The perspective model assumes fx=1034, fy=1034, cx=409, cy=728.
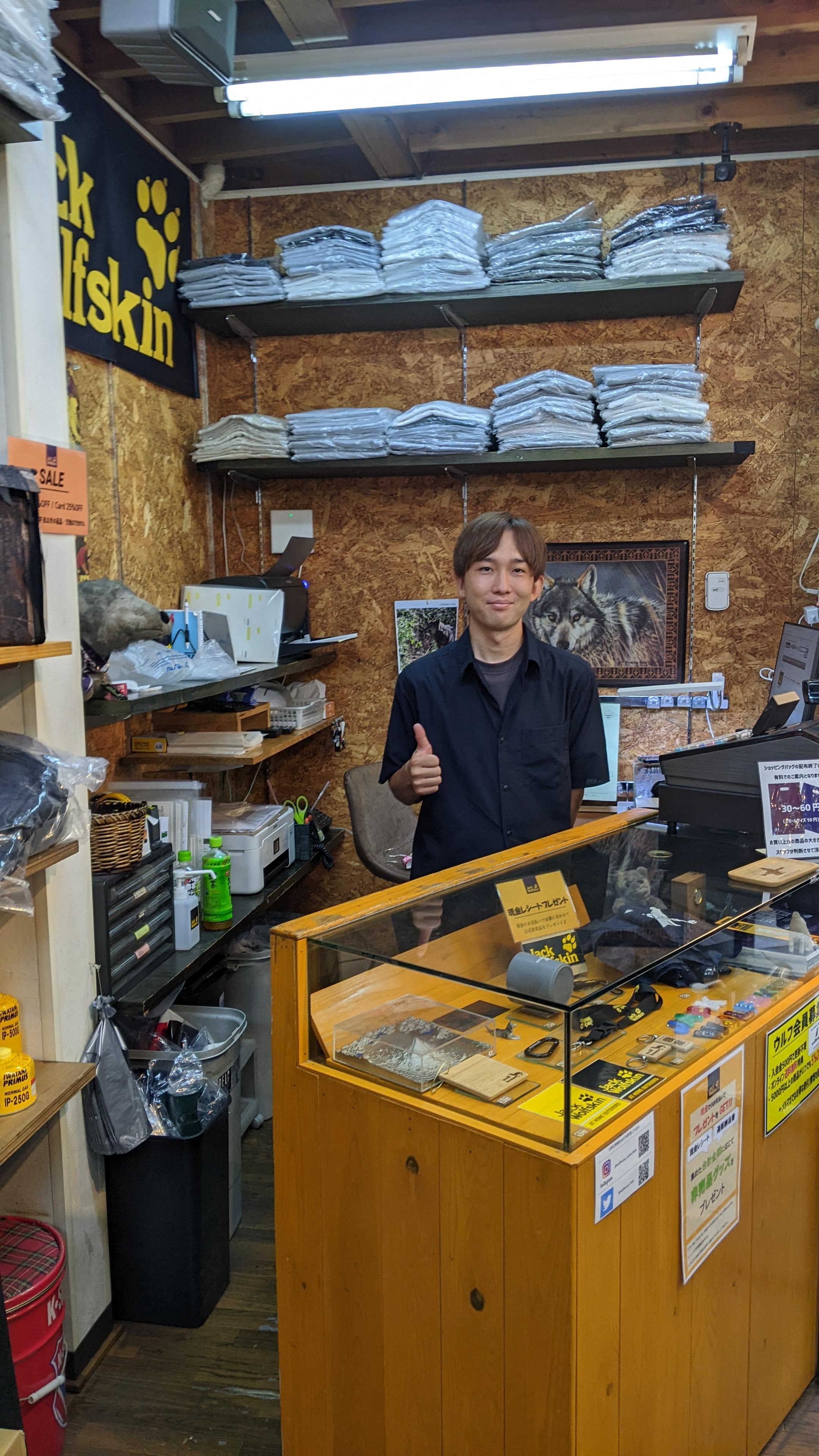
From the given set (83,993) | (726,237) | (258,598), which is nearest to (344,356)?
(258,598)

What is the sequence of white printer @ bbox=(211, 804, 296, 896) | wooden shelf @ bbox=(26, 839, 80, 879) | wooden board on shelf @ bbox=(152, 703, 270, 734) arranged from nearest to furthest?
wooden shelf @ bbox=(26, 839, 80, 879) → white printer @ bbox=(211, 804, 296, 896) → wooden board on shelf @ bbox=(152, 703, 270, 734)

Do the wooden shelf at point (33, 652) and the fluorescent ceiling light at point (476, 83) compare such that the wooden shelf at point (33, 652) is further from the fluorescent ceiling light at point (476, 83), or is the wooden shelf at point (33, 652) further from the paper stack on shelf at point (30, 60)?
the fluorescent ceiling light at point (476, 83)

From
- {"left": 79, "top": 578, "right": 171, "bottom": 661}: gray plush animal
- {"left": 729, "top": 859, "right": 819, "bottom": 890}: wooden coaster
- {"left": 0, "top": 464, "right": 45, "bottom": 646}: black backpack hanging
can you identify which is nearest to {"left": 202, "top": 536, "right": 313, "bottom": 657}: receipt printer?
{"left": 79, "top": 578, "right": 171, "bottom": 661}: gray plush animal

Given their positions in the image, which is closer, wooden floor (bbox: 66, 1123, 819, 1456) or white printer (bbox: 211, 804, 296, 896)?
wooden floor (bbox: 66, 1123, 819, 1456)

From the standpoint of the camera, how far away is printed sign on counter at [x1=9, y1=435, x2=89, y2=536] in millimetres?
1892

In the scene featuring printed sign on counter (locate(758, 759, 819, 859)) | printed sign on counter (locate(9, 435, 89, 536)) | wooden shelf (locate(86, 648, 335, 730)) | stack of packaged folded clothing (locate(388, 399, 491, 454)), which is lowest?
printed sign on counter (locate(758, 759, 819, 859))

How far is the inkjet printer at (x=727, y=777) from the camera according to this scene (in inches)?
72.5

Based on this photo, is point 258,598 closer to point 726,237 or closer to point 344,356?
point 344,356

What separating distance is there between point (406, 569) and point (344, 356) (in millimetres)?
845

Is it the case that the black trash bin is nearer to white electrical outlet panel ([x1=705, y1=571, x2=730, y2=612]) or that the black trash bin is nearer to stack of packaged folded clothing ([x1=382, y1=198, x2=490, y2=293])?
white electrical outlet panel ([x1=705, y1=571, x2=730, y2=612])

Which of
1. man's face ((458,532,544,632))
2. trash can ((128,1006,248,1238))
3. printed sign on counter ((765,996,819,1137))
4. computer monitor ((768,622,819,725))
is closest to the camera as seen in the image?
printed sign on counter ((765,996,819,1137))

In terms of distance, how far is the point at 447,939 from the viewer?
134cm

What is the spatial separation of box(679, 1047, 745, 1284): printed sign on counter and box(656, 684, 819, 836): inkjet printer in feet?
1.78

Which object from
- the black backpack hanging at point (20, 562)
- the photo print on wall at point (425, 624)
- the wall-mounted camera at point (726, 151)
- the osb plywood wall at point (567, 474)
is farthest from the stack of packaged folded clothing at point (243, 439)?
the black backpack hanging at point (20, 562)
